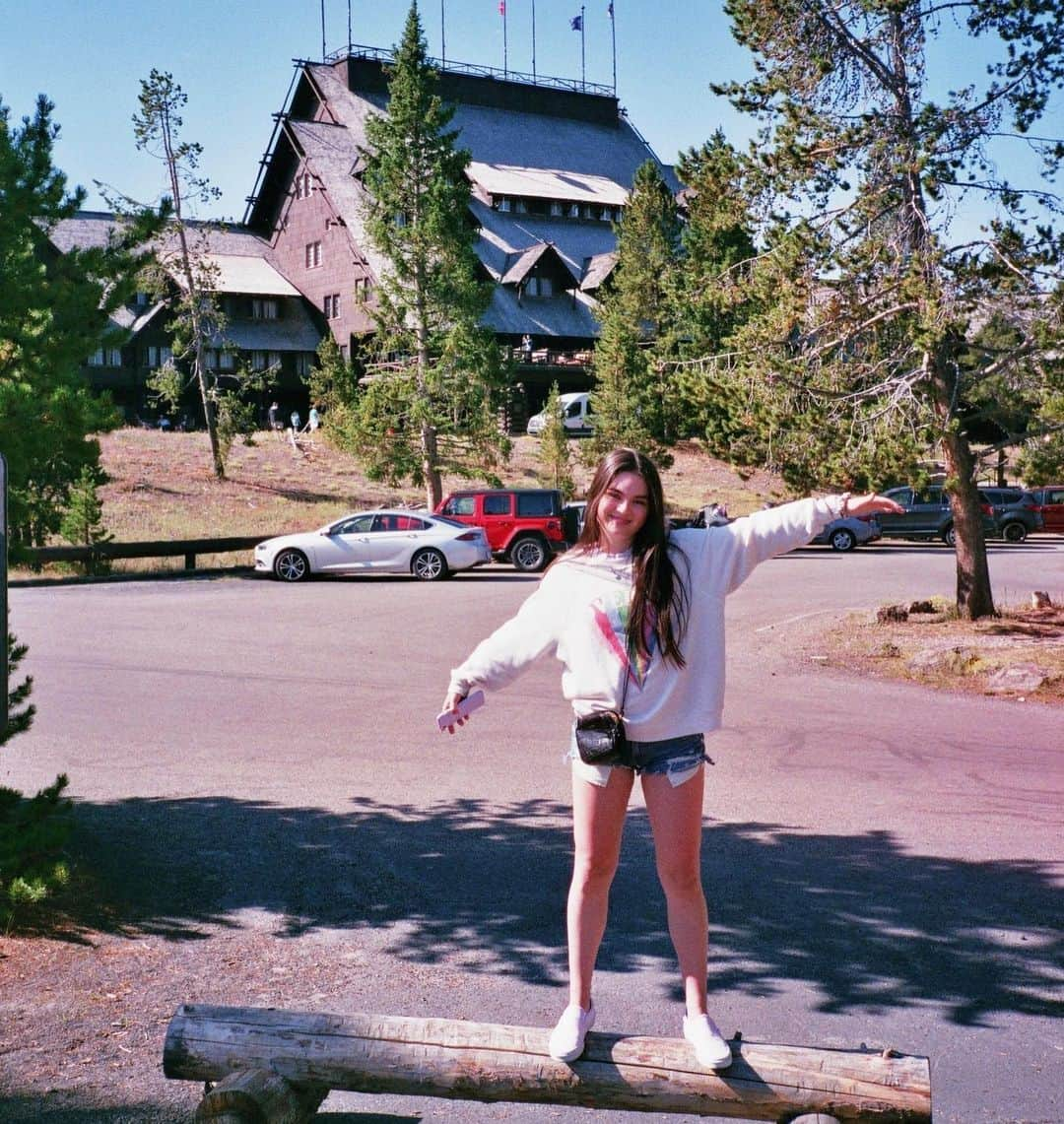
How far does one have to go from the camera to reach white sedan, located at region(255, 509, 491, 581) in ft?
89.8

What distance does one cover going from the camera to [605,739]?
161 inches

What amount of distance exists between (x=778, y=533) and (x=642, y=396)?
38.7m

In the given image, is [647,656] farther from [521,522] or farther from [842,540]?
[842,540]

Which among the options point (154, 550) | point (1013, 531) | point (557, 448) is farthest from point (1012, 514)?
point (154, 550)

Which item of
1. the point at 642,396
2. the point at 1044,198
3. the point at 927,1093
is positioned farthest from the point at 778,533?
the point at 642,396

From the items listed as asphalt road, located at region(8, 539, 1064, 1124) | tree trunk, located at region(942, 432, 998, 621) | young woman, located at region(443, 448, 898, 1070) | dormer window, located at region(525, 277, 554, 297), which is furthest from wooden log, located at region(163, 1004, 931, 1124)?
dormer window, located at region(525, 277, 554, 297)

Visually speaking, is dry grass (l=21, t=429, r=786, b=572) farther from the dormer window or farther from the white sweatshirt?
the white sweatshirt

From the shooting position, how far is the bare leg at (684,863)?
4.14 m

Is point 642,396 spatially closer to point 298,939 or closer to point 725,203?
point 725,203

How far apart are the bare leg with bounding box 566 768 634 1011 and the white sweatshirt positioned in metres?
0.21

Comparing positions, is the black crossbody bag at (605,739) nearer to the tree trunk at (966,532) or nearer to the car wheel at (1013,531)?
the tree trunk at (966,532)

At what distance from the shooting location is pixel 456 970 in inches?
229

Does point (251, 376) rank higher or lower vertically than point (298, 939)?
higher

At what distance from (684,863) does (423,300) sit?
3224cm
